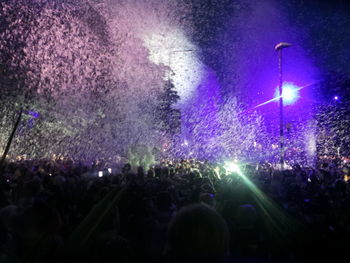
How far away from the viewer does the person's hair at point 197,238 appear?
1.93m

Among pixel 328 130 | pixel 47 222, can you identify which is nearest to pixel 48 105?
pixel 47 222

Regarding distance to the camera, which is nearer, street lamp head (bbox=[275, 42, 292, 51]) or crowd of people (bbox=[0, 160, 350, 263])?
crowd of people (bbox=[0, 160, 350, 263])

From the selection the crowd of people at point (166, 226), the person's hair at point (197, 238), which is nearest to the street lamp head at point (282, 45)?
the crowd of people at point (166, 226)

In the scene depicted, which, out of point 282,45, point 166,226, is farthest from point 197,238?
point 282,45

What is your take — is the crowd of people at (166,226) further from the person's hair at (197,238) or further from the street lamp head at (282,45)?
the street lamp head at (282,45)

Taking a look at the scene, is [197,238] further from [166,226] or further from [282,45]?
[282,45]

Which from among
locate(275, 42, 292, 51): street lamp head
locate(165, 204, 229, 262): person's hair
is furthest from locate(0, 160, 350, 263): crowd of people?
locate(275, 42, 292, 51): street lamp head

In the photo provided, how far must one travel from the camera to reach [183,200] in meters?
5.87

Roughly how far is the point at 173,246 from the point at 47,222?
1.96 m

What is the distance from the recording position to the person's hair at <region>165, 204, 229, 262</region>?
1.93m

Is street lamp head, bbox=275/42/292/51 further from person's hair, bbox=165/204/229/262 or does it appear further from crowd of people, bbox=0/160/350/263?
person's hair, bbox=165/204/229/262

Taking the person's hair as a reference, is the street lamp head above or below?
above

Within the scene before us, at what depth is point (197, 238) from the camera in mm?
1950

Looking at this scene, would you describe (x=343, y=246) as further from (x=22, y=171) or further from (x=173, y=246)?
(x=22, y=171)
